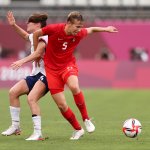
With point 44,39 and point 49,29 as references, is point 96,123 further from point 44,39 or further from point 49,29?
point 49,29

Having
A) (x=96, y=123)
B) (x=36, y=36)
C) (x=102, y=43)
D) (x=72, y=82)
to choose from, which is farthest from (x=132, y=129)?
(x=102, y=43)

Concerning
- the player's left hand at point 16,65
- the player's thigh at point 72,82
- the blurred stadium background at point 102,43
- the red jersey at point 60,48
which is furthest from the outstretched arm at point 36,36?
the blurred stadium background at point 102,43

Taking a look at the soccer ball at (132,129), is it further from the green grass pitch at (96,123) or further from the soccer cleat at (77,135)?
the soccer cleat at (77,135)

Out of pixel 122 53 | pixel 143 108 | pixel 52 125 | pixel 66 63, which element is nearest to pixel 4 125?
pixel 52 125

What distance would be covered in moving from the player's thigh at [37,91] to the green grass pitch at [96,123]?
2.51 feet

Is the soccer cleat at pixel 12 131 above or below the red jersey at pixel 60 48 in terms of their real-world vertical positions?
below

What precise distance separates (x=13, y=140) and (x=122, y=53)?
25.4 m

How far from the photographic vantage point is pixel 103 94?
27594 millimetres

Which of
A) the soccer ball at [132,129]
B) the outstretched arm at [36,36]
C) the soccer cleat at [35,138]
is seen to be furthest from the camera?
the soccer ball at [132,129]

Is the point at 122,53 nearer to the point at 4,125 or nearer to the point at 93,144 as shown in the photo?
the point at 4,125

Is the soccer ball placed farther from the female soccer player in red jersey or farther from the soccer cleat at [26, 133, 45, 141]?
the soccer cleat at [26, 133, 45, 141]

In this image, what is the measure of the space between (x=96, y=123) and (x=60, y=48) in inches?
163

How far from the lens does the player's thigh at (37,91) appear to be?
12.8 metres

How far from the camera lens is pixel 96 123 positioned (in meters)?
16.4
